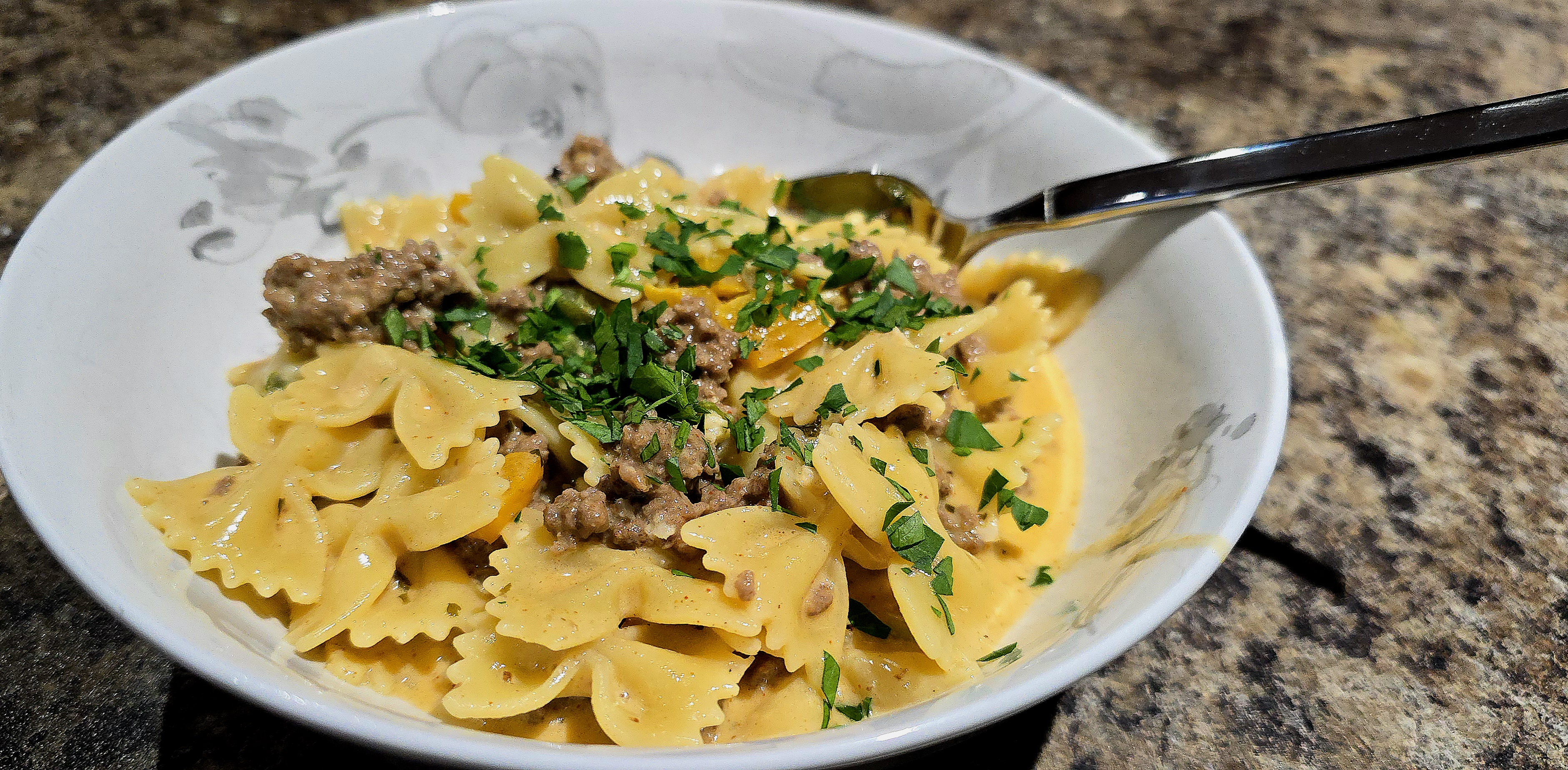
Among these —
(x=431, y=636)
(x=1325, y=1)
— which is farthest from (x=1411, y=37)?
(x=431, y=636)

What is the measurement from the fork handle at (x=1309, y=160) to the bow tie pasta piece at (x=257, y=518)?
306cm

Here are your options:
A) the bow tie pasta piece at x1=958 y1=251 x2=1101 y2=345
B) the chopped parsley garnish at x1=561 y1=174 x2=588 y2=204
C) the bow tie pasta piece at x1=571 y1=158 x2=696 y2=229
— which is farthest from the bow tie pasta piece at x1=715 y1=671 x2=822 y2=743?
the chopped parsley garnish at x1=561 y1=174 x2=588 y2=204

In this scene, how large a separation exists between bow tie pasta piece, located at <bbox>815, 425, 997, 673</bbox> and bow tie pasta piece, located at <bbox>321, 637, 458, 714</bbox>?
1373 mm

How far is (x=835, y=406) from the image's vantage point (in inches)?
126

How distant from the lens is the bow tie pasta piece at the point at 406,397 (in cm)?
304

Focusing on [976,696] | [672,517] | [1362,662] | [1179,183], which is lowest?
[1362,662]

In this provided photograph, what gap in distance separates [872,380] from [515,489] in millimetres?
1364

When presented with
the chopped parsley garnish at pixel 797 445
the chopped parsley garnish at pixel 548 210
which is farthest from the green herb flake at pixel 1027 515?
the chopped parsley garnish at pixel 548 210

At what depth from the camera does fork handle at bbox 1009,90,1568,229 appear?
2922 mm

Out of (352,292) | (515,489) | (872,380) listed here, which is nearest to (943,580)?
(872,380)

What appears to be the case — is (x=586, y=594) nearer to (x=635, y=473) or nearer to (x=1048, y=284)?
(x=635, y=473)

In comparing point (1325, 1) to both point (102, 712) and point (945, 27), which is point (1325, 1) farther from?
point (102, 712)

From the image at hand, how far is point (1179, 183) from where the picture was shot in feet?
11.6

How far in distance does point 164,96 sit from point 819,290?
13.5ft
